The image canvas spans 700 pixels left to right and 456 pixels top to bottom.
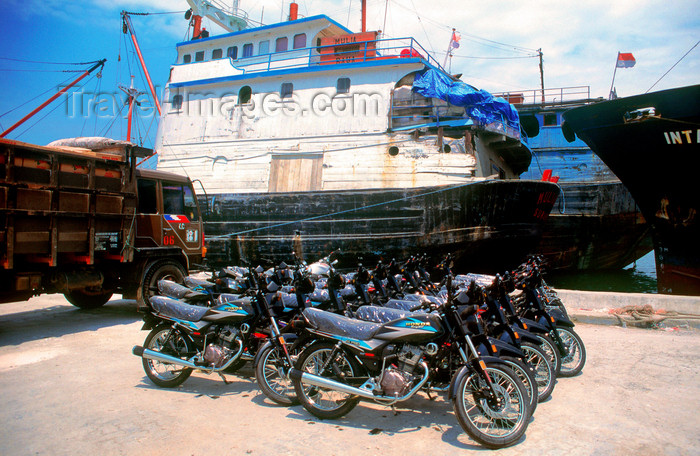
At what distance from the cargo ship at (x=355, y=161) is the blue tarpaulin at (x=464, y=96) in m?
0.03

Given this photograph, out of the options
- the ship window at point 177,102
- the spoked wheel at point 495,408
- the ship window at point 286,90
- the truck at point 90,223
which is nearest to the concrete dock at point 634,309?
the spoked wheel at point 495,408

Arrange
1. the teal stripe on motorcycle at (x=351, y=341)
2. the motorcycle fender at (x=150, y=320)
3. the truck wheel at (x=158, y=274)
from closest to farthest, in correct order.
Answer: the teal stripe on motorcycle at (x=351, y=341) → the motorcycle fender at (x=150, y=320) → the truck wheel at (x=158, y=274)

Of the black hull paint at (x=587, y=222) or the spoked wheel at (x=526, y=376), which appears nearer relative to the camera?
the spoked wheel at (x=526, y=376)

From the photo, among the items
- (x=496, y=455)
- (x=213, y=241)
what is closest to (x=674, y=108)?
(x=496, y=455)

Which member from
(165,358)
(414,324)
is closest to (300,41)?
(165,358)

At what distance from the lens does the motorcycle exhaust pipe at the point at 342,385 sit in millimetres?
3494

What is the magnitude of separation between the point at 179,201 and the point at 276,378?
211 inches

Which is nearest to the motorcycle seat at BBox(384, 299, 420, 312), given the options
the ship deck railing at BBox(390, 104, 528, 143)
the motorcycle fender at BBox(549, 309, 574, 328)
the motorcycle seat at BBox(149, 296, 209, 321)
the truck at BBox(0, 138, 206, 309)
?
the motorcycle fender at BBox(549, 309, 574, 328)

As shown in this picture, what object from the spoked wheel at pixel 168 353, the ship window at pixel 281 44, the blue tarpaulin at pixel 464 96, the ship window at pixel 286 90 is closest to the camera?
the spoked wheel at pixel 168 353

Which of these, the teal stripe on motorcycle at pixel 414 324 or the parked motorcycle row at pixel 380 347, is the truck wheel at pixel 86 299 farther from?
the teal stripe on motorcycle at pixel 414 324

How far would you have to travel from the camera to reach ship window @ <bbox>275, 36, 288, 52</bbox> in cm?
1600

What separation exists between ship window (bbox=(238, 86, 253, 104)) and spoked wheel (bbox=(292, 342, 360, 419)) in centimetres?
1121

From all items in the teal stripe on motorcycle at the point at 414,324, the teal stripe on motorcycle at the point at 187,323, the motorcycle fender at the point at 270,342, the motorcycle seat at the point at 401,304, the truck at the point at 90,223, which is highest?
the truck at the point at 90,223

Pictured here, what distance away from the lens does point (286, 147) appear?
1265 centimetres
